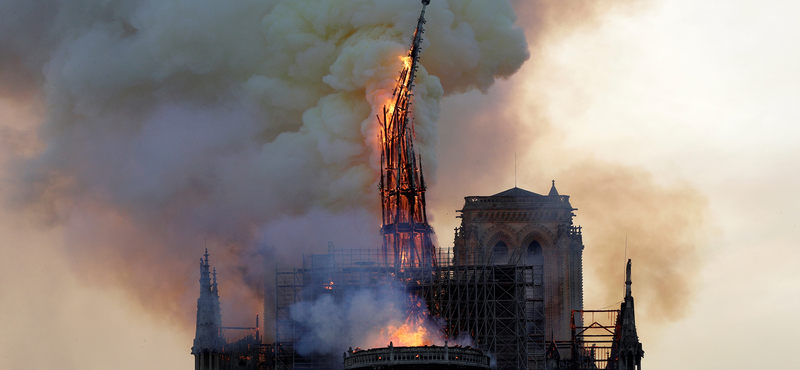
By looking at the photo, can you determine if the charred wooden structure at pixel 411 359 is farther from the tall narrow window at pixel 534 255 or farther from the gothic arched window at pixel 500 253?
the tall narrow window at pixel 534 255

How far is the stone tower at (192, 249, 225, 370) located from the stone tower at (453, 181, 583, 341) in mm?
35331

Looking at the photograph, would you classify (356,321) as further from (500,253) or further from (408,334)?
(500,253)

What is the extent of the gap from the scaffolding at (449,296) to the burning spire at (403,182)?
3.08 meters

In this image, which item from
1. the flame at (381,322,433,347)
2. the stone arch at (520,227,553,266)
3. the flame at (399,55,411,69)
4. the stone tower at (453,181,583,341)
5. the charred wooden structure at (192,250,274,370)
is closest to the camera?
the flame at (381,322,433,347)

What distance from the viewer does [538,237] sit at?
567 ft

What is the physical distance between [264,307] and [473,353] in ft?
110

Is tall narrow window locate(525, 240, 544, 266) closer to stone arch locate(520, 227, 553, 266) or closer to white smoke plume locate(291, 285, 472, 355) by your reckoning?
stone arch locate(520, 227, 553, 266)

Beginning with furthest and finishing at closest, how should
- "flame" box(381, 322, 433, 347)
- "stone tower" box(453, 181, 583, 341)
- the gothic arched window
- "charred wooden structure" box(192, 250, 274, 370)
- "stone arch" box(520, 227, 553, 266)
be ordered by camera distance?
"stone arch" box(520, 227, 553, 266) → the gothic arched window → "stone tower" box(453, 181, 583, 341) → "charred wooden structure" box(192, 250, 274, 370) → "flame" box(381, 322, 433, 347)

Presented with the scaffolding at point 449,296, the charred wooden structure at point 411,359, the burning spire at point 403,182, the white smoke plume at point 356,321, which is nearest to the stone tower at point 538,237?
the burning spire at point 403,182

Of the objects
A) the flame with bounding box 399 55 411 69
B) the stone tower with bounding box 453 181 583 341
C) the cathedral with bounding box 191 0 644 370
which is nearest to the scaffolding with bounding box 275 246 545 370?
the cathedral with bounding box 191 0 644 370

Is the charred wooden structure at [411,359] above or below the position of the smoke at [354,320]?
below

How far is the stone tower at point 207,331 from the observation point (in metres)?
140

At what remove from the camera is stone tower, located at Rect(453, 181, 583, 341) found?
17050cm

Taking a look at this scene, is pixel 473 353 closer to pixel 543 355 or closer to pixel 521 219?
pixel 543 355
